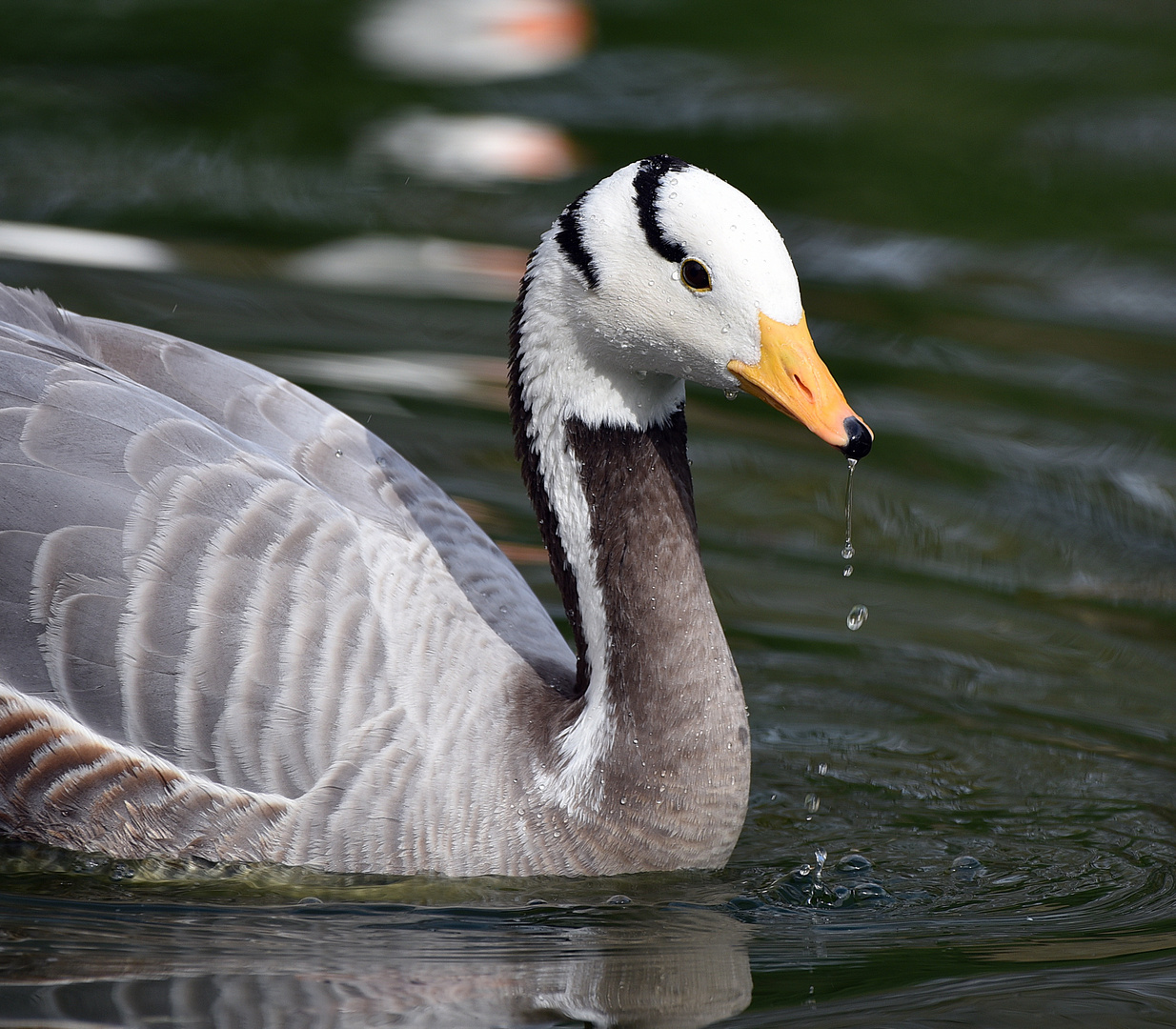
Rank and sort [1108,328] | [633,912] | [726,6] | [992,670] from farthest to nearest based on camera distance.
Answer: [726,6] → [1108,328] → [992,670] → [633,912]

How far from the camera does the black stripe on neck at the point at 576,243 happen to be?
494 cm

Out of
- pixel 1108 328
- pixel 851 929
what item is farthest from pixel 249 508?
pixel 1108 328

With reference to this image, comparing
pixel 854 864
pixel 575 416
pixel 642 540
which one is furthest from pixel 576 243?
pixel 854 864

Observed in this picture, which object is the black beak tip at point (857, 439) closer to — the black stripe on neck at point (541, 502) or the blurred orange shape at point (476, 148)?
the black stripe on neck at point (541, 502)

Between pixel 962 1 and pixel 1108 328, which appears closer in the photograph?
pixel 1108 328

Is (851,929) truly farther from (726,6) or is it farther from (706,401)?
(726,6)

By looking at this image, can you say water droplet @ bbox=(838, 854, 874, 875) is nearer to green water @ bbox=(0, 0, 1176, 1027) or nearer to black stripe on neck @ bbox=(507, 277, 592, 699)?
green water @ bbox=(0, 0, 1176, 1027)

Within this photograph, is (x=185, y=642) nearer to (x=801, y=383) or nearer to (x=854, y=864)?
(x=801, y=383)

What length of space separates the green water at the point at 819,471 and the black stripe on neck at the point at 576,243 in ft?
5.65

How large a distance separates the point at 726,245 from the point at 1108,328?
207 inches

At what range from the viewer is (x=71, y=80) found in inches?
489

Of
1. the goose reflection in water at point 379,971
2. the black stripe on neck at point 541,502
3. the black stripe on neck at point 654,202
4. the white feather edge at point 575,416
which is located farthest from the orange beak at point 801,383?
the goose reflection in water at point 379,971

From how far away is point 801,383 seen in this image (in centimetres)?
477

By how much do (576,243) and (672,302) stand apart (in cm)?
34
